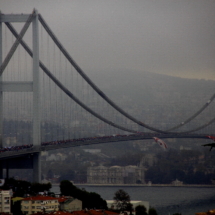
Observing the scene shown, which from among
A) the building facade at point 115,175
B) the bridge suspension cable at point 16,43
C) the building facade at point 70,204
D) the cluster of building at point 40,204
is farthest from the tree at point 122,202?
the building facade at point 115,175

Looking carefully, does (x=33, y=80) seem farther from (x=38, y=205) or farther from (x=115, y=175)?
(x=115, y=175)

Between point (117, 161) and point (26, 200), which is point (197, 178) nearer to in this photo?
point (117, 161)

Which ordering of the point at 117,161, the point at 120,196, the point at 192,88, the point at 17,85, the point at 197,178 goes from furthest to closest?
the point at 192,88 → the point at 117,161 → the point at 197,178 → the point at 17,85 → the point at 120,196

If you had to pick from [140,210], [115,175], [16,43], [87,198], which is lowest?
[140,210]

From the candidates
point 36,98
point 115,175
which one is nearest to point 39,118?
point 36,98

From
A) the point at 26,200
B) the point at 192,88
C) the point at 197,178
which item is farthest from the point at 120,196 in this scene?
the point at 192,88

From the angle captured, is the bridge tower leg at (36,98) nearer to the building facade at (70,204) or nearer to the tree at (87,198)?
the tree at (87,198)
